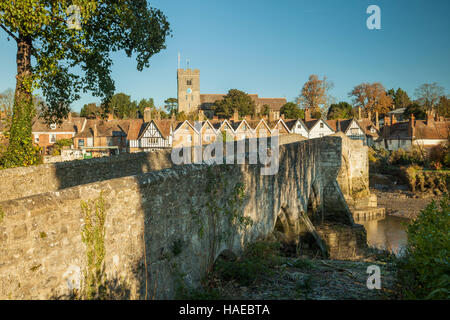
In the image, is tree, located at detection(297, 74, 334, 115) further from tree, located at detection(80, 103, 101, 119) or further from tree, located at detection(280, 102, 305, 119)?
tree, located at detection(80, 103, 101, 119)

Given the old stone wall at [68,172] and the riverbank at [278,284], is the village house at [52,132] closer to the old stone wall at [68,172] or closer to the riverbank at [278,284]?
the old stone wall at [68,172]

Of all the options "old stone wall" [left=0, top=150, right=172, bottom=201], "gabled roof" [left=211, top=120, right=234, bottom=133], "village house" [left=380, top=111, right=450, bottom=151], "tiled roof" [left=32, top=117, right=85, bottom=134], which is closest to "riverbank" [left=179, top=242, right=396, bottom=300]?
"old stone wall" [left=0, top=150, right=172, bottom=201]

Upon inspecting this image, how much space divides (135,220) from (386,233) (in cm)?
2701

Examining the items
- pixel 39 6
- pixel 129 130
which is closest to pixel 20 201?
pixel 39 6

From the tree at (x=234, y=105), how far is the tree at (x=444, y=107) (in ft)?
117

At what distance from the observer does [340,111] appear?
7500cm

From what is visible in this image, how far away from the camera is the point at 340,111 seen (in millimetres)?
75000

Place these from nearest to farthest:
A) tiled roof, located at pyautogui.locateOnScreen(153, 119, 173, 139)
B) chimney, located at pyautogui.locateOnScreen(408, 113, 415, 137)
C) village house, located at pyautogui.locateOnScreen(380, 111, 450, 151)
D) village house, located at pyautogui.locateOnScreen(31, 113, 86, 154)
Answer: tiled roof, located at pyautogui.locateOnScreen(153, 119, 173, 139), village house, located at pyautogui.locateOnScreen(380, 111, 450, 151), chimney, located at pyautogui.locateOnScreen(408, 113, 415, 137), village house, located at pyautogui.locateOnScreen(31, 113, 86, 154)

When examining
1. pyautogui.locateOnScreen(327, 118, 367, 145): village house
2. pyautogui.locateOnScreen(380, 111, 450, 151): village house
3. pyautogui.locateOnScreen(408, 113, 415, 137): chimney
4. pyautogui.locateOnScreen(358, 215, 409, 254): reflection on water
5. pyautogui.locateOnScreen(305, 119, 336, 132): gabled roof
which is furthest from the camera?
pyautogui.locateOnScreen(327, 118, 367, 145): village house

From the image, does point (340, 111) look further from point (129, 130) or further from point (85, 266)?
point (85, 266)

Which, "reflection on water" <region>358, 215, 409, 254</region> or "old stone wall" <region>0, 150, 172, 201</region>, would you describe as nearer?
"old stone wall" <region>0, 150, 172, 201</region>

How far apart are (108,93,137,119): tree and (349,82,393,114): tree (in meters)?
57.0

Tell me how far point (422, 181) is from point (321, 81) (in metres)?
42.7

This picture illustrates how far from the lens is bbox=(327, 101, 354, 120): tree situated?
74.4m
